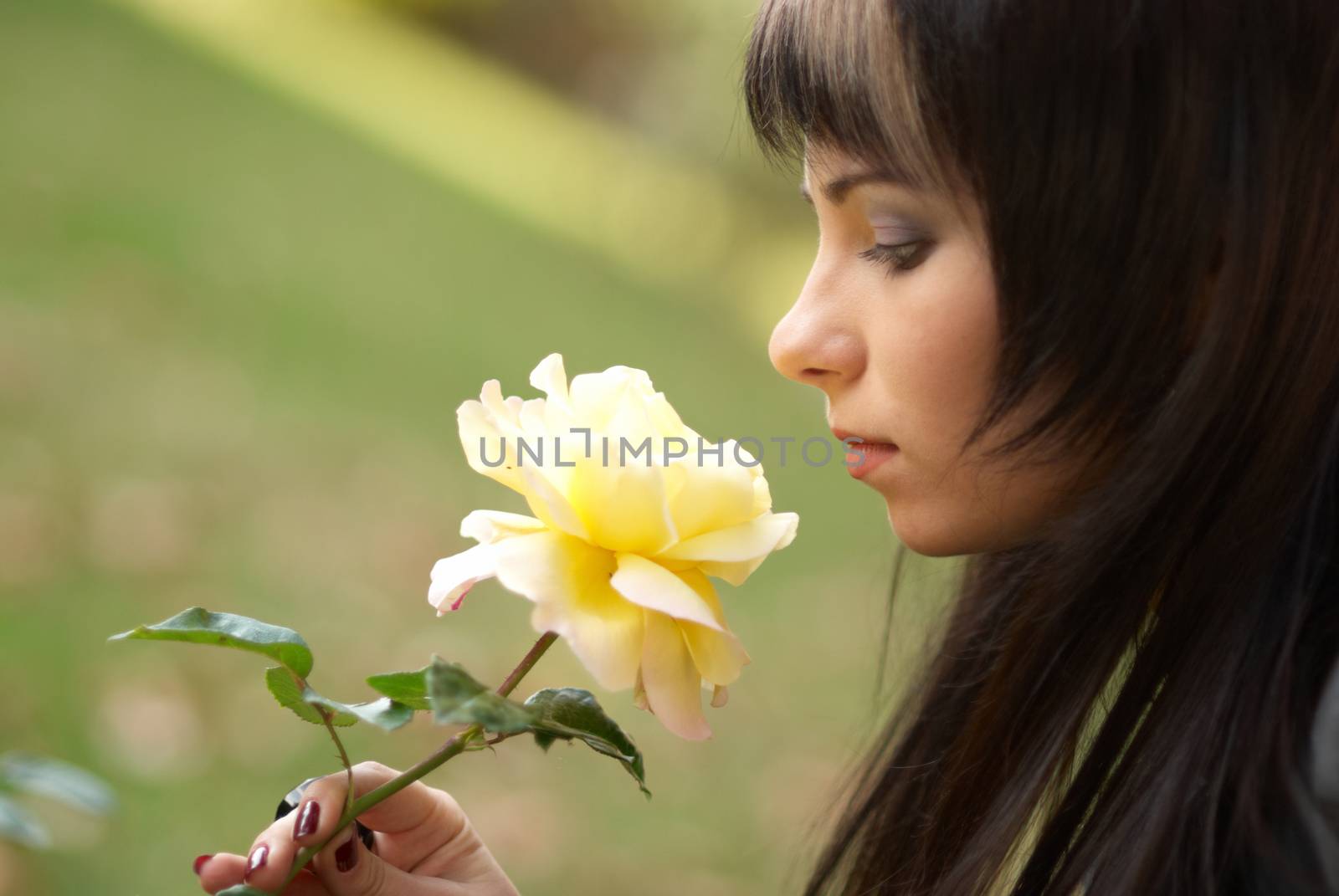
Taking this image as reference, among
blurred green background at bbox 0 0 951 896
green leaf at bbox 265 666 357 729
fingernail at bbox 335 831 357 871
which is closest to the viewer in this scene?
green leaf at bbox 265 666 357 729

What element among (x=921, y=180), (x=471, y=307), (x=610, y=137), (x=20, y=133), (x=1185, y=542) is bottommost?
(x=1185, y=542)

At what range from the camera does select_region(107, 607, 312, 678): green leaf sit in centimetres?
59

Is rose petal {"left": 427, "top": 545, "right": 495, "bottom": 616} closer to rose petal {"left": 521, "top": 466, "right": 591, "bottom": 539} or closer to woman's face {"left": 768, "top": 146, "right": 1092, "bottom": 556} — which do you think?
rose petal {"left": 521, "top": 466, "right": 591, "bottom": 539}

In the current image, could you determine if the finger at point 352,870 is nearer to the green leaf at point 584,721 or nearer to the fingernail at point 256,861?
the fingernail at point 256,861

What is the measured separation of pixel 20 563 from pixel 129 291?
1207mm

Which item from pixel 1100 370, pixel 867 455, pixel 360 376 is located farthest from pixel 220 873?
pixel 360 376

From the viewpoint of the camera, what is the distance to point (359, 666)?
86.8 inches

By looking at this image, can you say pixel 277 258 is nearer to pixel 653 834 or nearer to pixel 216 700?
pixel 216 700

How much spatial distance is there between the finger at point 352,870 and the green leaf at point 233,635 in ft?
0.50

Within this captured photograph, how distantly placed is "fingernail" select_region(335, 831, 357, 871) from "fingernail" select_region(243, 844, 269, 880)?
78 millimetres

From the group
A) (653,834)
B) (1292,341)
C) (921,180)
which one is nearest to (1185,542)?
(1292,341)

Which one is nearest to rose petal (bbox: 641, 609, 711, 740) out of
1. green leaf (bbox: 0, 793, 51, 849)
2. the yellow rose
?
the yellow rose

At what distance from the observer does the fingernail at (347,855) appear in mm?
724

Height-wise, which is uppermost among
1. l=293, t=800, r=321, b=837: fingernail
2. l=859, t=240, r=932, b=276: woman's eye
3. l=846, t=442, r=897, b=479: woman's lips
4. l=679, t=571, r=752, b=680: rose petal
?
l=859, t=240, r=932, b=276: woman's eye
